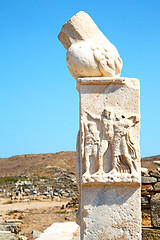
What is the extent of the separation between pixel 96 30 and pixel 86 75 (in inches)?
24.4

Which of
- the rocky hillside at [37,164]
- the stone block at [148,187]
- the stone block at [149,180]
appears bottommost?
the stone block at [148,187]

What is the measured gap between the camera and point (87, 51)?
4.34m

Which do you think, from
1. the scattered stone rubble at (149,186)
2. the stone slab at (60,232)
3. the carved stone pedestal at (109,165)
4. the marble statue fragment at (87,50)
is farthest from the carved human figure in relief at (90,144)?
the stone slab at (60,232)

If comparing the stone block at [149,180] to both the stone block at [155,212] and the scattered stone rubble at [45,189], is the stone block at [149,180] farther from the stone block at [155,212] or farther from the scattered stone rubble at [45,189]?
the scattered stone rubble at [45,189]

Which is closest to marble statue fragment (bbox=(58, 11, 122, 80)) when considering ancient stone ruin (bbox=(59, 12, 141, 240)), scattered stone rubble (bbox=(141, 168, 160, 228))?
ancient stone ruin (bbox=(59, 12, 141, 240))

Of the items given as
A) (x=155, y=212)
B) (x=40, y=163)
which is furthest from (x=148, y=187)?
(x=40, y=163)

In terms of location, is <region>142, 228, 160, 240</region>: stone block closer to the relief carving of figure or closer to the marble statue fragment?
the relief carving of figure

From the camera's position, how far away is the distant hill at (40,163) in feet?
129

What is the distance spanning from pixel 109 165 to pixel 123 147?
0.26m

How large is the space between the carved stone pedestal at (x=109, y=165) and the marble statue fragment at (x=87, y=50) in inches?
6.6

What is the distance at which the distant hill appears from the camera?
129 ft

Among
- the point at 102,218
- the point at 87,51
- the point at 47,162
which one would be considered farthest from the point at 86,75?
the point at 47,162

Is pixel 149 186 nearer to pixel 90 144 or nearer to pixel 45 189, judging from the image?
pixel 90 144

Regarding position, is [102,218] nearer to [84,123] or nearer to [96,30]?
[84,123]
